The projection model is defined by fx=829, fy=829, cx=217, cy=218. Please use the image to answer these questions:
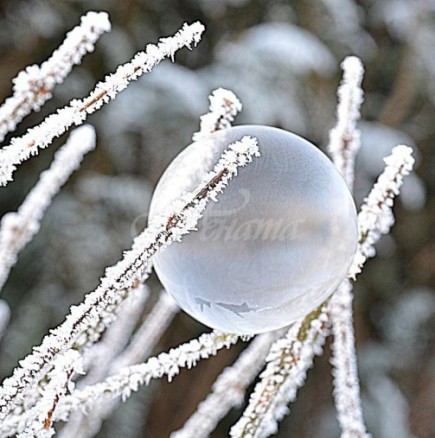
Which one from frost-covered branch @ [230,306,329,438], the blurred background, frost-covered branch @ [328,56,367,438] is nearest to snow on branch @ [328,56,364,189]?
frost-covered branch @ [328,56,367,438]

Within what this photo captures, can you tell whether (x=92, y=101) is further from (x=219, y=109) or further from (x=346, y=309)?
(x=346, y=309)

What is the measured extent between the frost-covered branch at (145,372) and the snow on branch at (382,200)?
11 cm

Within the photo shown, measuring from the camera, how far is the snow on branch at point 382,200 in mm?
517

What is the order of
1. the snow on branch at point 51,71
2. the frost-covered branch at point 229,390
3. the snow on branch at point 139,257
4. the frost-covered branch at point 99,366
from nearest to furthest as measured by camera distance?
the snow on branch at point 139,257 < the snow on branch at point 51,71 < the frost-covered branch at point 229,390 < the frost-covered branch at point 99,366

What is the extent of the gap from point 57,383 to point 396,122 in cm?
183

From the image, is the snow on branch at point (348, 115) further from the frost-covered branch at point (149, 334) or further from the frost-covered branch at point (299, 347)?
the frost-covered branch at point (149, 334)

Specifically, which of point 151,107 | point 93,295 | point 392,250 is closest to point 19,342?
point 151,107

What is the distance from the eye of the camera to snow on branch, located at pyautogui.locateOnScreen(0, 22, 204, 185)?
0.39 metres

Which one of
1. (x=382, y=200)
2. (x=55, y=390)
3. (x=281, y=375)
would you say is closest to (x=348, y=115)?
(x=382, y=200)

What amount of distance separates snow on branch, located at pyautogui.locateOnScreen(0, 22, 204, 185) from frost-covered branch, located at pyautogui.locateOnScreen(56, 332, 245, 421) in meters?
Result: 0.17

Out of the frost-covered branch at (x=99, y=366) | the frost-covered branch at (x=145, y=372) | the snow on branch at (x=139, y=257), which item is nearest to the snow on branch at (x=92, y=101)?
the snow on branch at (x=139, y=257)

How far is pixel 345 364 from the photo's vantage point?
1.86ft

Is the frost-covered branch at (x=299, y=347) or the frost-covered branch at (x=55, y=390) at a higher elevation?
the frost-covered branch at (x=55, y=390)

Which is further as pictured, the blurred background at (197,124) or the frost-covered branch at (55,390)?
the blurred background at (197,124)
